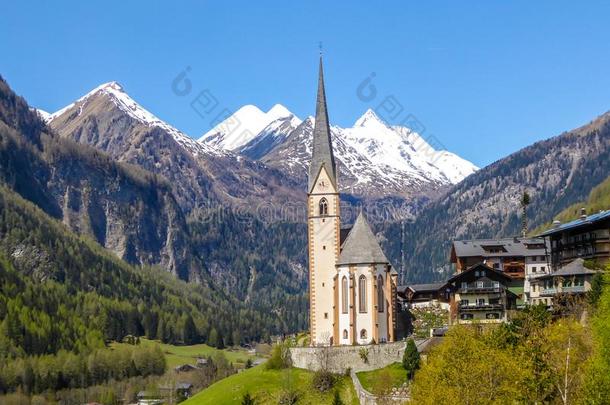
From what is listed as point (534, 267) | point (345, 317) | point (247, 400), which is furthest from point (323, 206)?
point (247, 400)

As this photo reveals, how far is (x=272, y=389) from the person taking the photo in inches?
4717

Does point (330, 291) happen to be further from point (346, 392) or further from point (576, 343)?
point (576, 343)

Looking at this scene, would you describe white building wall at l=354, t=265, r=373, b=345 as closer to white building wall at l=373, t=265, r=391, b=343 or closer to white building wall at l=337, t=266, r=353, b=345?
white building wall at l=337, t=266, r=353, b=345

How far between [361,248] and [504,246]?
28.2 metres

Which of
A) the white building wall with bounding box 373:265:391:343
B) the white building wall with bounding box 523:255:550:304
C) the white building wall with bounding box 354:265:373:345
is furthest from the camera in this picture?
the white building wall with bounding box 523:255:550:304

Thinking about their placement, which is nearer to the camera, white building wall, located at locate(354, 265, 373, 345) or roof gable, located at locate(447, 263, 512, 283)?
white building wall, located at locate(354, 265, 373, 345)

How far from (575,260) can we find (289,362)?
39754 millimetres

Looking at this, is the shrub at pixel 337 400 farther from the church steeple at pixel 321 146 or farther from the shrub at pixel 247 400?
the church steeple at pixel 321 146

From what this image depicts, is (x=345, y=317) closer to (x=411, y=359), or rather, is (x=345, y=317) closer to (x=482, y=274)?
(x=482, y=274)

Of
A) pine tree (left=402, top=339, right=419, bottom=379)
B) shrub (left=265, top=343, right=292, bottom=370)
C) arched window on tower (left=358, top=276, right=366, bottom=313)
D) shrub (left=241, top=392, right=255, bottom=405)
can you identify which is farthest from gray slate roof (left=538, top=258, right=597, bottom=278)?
shrub (left=241, top=392, right=255, bottom=405)

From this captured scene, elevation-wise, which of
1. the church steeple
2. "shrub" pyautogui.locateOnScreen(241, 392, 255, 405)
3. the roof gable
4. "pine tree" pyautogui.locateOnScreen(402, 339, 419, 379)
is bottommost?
"shrub" pyautogui.locateOnScreen(241, 392, 255, 405)

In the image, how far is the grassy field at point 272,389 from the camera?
116m

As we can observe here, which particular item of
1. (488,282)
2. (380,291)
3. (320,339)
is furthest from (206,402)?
(488,282)

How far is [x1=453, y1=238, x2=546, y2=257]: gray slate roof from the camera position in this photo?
149863mm
